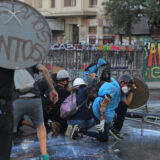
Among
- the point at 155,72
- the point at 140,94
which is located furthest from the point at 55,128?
the point at 155,72

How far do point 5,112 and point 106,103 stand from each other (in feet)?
8.58

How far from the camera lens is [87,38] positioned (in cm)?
3669

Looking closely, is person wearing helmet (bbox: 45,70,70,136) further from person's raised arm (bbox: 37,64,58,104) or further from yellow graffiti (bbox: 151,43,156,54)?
yellow graffiti (bbox: 151,43,156,54)

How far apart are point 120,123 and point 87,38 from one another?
31.1 metres

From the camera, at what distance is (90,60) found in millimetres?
13273

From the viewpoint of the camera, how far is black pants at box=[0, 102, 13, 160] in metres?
3.01

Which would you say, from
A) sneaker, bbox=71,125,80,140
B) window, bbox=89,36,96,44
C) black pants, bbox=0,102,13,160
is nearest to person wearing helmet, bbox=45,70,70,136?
sneaker, bbox=71,125,80,140

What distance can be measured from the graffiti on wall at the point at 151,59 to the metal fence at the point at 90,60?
43 cm

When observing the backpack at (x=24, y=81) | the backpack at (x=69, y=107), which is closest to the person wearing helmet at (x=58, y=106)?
the backpack at (x=69, y=107)

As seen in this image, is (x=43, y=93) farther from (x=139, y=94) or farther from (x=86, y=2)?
(x=86, y=2)

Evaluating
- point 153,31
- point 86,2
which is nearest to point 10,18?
point 153,31

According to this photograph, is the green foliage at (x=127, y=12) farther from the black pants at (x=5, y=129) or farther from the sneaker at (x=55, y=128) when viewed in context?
the black pants at (x=5, y=129)

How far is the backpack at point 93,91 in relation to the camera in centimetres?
574

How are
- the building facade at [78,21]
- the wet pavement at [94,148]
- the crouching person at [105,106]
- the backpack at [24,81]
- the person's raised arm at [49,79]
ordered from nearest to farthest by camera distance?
the person's raised arm at [49,79], the backpack at [24,81], the wet pavement at [94,148], the crouching person at [105,106], the building facade at [78,21]
